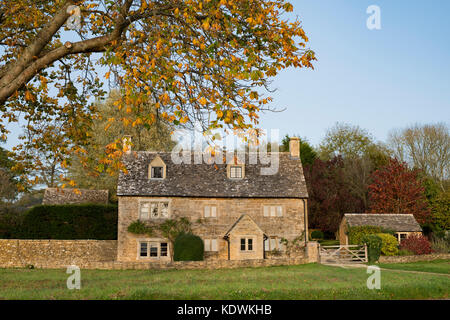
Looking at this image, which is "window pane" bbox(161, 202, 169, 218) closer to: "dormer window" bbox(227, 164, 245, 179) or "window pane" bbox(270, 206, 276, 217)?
"dormer window" bbox(227, 164, 245, 179)

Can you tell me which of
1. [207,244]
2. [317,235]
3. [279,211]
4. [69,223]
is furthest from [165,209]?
[317,235]

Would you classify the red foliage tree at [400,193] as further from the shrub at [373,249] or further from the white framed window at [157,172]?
the white framed window at [157,172]

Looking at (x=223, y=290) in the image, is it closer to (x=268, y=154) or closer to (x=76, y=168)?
(x=268, y=154)

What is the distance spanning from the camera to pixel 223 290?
14.3m

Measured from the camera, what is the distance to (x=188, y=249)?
3050 cm

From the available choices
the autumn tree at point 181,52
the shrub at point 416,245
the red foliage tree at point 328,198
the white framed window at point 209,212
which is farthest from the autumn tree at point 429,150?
the autumn tree at point 181,52

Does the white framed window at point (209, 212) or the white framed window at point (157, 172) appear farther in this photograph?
the white framed window at point (157, 172)

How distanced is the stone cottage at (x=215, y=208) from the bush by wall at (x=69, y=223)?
3.42 m

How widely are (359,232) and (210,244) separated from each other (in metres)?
11.4

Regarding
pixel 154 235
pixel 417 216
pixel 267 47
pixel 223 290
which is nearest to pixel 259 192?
pixel 154 235

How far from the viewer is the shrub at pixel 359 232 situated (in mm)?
34094

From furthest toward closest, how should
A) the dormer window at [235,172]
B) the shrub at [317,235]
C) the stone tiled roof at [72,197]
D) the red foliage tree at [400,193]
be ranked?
the shrub at [317,235] < the red foliage tree at [400,193] < the stone tiled roof at [72,197] < the dormer window at [235,172]

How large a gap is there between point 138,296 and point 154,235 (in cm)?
2113

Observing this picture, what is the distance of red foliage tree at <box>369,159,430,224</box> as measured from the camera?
1559 inches
